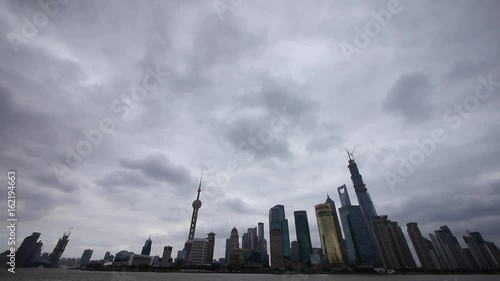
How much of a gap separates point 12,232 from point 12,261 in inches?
222

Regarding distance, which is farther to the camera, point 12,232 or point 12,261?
point 12,261

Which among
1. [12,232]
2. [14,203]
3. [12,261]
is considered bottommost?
[12,261]

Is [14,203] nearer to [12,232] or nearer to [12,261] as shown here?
[12,232]

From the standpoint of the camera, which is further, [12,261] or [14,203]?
[12,261]

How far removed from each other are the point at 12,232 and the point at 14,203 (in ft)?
12.7

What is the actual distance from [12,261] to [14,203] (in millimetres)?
9296

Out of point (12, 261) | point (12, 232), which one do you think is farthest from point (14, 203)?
point (12, 261)

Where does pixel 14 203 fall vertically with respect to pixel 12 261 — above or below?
above

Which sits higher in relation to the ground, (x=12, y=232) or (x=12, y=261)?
(x=12, y=232)

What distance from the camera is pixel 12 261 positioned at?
1234 inches

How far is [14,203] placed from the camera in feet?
95.8

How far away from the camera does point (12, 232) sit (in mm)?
29375
